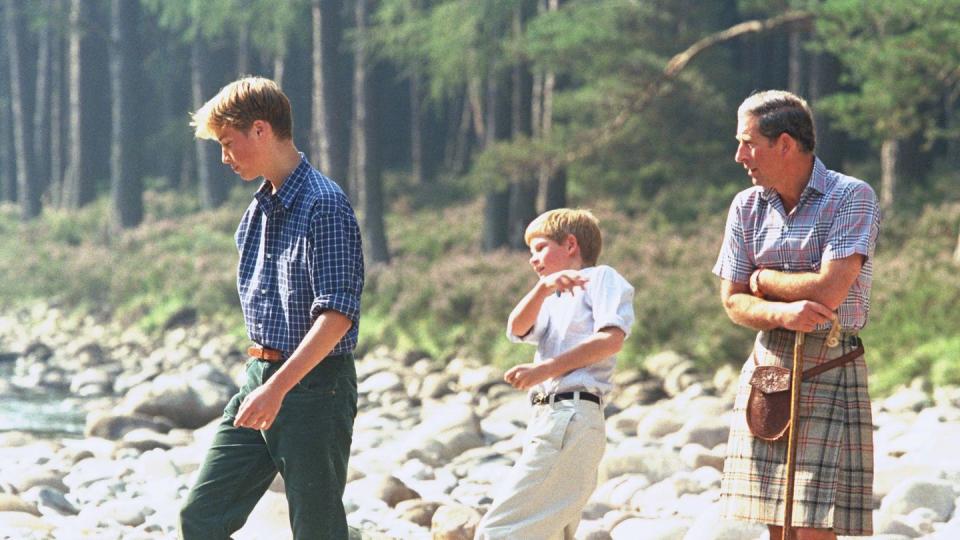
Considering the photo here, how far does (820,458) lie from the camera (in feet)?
14.2

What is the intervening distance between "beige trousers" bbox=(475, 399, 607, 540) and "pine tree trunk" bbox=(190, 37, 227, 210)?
99.0ft

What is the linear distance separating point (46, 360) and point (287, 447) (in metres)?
15.9

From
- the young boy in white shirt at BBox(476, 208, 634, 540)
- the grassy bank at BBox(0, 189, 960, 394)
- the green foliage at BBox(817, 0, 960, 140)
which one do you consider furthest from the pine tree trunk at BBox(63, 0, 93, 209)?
the young boy in white shirt at BBox(476, 208, 634, 540)

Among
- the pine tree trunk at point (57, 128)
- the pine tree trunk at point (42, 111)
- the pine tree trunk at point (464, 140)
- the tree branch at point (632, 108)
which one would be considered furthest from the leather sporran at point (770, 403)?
the pine tree trunk at point (57, 128)

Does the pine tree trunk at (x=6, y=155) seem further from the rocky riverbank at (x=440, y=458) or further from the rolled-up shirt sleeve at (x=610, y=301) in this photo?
the rolled-up shirt sleeve at (x=610, y=301)

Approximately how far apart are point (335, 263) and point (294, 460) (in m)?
0.56

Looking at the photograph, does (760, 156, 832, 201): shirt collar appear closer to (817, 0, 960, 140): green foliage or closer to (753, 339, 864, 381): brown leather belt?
(753, 339, 864, 381): brown leather belt

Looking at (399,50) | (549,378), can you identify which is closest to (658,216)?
(399,50)

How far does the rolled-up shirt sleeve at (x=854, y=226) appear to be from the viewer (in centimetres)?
426

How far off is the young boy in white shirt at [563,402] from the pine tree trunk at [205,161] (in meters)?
30.1

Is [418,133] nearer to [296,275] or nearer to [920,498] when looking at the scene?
[920,498]

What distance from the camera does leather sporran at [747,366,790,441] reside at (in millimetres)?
4359

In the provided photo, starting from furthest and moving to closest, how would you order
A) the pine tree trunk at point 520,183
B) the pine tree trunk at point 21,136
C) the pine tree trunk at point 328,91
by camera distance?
the pine tree trunk at point 21,136 < the pine tree trunk at point 328,91 < the pine tree trunk at point 520,183

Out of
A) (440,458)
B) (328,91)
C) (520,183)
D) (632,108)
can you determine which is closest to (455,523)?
(440,458)
